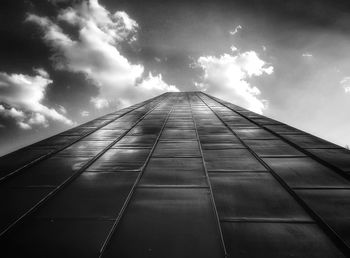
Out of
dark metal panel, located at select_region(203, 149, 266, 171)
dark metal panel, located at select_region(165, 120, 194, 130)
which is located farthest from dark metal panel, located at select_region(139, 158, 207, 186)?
dark metal panel, located at select_region(165, 120, 194, 130)

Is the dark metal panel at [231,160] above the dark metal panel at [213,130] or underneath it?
underneath

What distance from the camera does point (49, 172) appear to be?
4578mm

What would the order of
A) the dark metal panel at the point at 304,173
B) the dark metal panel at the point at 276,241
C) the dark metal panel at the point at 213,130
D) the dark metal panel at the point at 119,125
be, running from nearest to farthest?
the dark metal panel at the point at 276,241, the dark metal panel at the point at 304,173, the dark metal panel at the point at 213,130, the dark metal panel at the point at 119,125

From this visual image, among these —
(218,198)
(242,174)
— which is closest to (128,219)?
(218,198)

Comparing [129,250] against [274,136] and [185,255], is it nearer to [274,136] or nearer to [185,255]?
[185,255]

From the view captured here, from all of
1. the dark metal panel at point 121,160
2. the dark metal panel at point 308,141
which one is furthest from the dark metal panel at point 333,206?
the dark metal panel at point 121,160

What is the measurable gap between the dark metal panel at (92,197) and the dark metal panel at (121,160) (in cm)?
30

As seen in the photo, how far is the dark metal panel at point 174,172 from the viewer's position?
407 centimetres

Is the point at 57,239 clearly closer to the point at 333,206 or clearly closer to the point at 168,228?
the point at 168,228

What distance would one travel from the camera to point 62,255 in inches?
98.0

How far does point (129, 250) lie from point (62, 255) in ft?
2.42

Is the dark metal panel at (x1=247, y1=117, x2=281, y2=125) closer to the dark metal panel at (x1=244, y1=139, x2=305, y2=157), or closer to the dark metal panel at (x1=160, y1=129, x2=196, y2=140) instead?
the dark metal panel at (x1=244, y1=139, x2=305, y2=157)

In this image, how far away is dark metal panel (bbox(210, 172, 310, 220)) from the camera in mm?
3146

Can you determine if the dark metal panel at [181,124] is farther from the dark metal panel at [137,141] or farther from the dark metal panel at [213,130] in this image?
the dark metal panel at [137,141]
